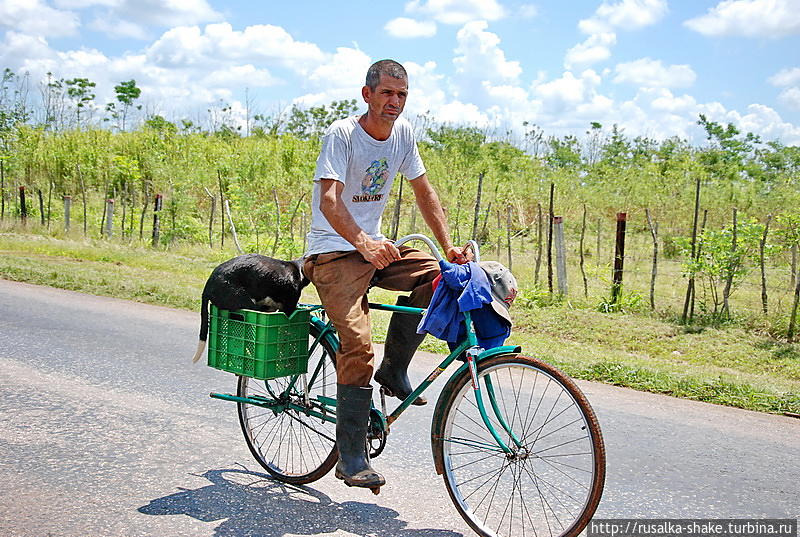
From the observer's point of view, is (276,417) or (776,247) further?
(776,247)

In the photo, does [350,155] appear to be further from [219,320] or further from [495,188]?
[495,188]

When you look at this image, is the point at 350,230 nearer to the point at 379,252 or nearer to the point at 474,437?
the point at 379,252

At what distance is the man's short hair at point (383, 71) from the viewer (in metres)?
3.94

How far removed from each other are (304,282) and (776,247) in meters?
7.33

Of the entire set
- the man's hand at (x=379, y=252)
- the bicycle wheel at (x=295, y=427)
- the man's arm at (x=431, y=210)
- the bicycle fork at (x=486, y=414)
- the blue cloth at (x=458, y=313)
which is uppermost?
the man's arm at (x=431, y=210)

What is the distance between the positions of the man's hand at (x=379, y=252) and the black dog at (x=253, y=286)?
62cm

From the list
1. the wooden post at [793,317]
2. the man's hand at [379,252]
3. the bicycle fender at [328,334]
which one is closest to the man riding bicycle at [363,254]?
the man's hand at [379,252]

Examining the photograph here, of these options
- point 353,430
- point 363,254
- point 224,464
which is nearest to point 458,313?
point 363,254

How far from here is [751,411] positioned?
622cm

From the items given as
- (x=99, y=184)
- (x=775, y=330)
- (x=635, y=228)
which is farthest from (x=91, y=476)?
(x=99, y=184)

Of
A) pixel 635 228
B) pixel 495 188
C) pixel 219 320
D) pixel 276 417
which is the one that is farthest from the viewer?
pixel 635 228

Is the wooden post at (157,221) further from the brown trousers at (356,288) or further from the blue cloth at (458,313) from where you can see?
the blue cloth at (458,313)

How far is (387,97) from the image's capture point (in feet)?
13.0

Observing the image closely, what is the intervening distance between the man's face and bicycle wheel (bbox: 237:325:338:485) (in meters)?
1.27
